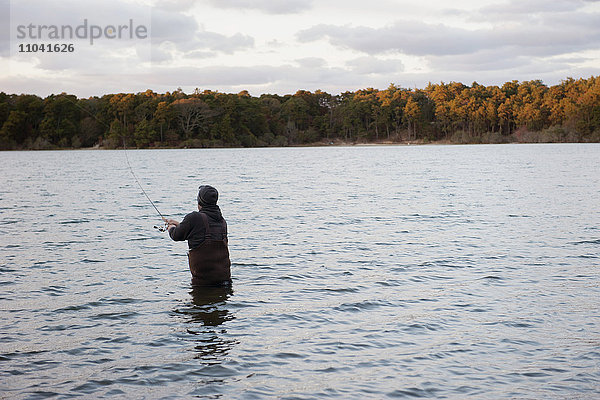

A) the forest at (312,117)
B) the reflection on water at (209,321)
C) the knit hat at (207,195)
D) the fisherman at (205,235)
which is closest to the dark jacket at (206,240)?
the fisherman at (205,235)

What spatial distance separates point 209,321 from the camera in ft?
30.2

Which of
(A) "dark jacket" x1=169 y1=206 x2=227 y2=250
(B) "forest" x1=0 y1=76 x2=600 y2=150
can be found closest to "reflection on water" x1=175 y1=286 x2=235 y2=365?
(A) "dark jacket" x1=169 y1=206 x2=227 y2=250

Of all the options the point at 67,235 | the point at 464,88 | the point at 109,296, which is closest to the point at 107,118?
the point at 464,88

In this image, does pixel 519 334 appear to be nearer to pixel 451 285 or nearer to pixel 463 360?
pixel 463 360

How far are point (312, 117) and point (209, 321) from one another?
175 m

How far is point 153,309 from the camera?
9930 mm

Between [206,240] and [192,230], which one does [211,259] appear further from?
[192,230]

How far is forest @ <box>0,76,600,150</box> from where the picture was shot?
440 feet

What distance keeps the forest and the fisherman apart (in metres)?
114

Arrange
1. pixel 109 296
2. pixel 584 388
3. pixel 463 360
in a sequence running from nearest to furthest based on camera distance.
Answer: pixel 584 388 → pixel 463 360 → pixel 109 296

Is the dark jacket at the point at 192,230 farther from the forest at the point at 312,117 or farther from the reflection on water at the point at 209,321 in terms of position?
the forest at the point at 312,117

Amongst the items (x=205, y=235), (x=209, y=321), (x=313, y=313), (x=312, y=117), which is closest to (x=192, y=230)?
(x=205, y=235)

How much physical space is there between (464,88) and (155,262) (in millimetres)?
169006

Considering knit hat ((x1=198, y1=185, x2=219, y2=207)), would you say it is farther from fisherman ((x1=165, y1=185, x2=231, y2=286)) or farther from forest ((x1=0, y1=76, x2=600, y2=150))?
forest ((x1=0, y1=76, x2=600, y2=150))
